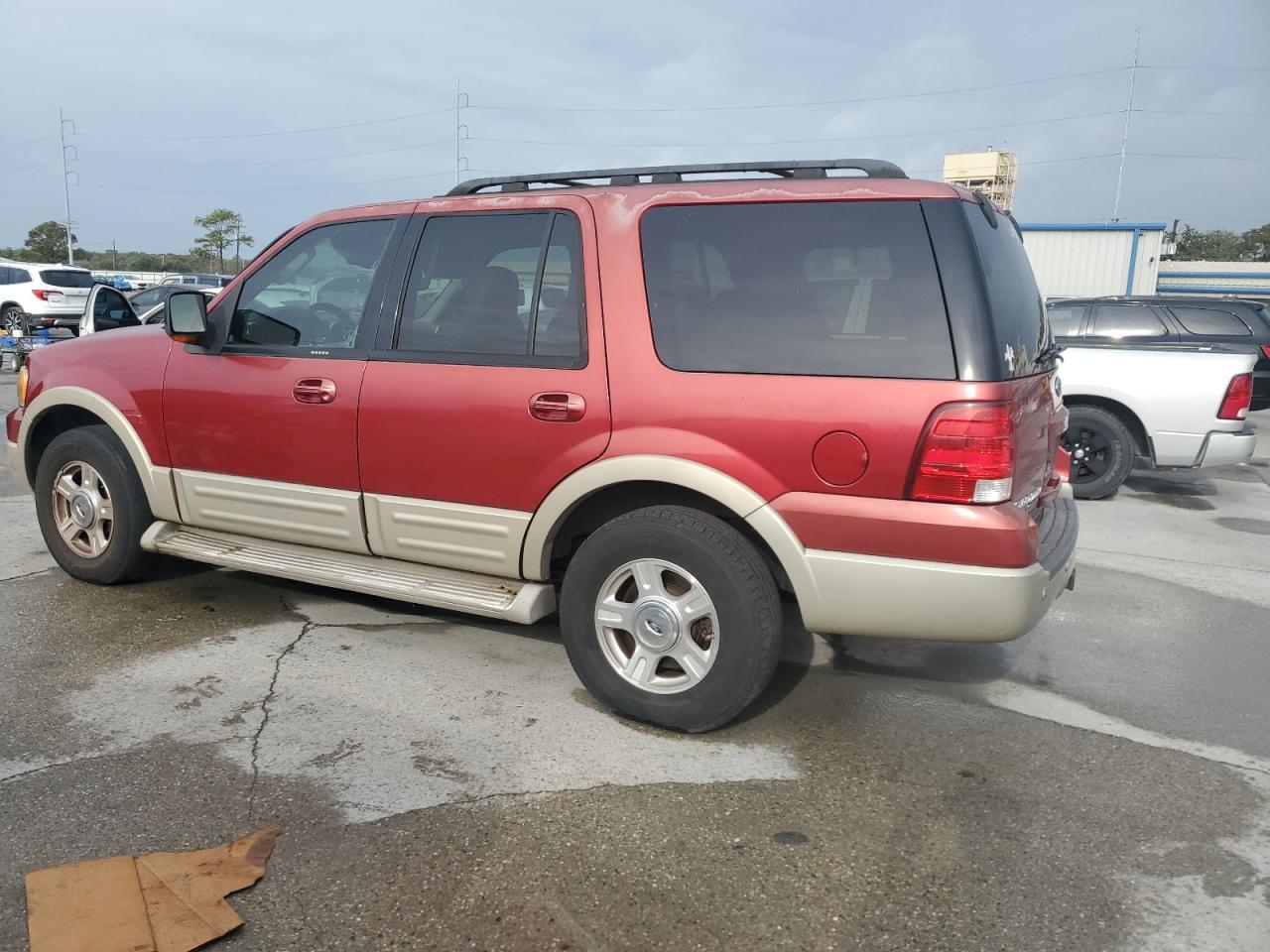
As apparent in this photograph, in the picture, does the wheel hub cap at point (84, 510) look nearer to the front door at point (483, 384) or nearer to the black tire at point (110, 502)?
the black tire at point (110, 502)

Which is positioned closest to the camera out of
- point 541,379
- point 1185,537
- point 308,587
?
point 541,379

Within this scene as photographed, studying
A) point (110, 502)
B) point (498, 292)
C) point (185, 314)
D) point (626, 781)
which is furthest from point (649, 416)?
point (110, 502)

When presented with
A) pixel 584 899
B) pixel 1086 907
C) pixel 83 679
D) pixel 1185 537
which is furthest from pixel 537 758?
pixel 1185 537

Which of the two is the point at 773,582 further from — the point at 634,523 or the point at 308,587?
the point at 308,587

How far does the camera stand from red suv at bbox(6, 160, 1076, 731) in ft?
10.0

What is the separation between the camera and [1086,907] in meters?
2.54

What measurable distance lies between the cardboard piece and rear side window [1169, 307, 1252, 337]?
1047 cm

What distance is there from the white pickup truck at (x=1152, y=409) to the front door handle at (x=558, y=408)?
5.28 m

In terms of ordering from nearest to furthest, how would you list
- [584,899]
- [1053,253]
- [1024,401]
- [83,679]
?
[584,899] → [1024,401] → [83,679] → [1053,253]

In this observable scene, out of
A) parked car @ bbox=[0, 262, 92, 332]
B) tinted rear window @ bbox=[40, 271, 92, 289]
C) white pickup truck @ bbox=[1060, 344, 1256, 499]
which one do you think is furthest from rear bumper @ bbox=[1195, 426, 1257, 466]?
tinted rear window @ bbox=[40, 271, 92, 289]

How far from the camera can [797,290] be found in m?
3.24

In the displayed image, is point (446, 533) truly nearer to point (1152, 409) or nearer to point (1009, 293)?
point (1009, 293)

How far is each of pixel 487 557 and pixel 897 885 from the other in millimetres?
1903

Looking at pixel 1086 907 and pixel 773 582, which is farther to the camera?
pixel 773 582
